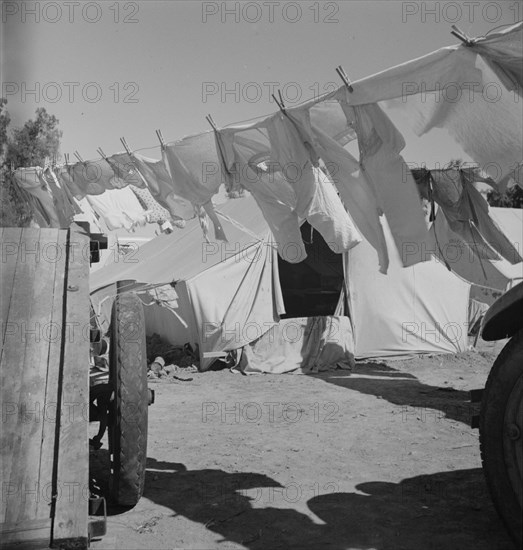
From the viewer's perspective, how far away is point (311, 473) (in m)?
5.27

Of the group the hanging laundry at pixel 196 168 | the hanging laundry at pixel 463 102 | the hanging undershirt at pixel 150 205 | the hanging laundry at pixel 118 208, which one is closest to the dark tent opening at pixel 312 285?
the hanging undershirt at pixel 150 205

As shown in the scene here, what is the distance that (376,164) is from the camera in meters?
4.55

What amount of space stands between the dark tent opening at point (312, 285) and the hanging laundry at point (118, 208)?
137 inches

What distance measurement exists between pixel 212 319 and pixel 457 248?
16.8 feet

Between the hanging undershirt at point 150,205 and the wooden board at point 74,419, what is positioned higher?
the hanging undershirt at point 150,205

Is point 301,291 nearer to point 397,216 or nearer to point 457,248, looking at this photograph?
point 457,248

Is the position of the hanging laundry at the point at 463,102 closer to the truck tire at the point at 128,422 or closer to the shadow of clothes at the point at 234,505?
the truck tire at the point at 128,422

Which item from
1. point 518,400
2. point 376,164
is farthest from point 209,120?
point 518,400

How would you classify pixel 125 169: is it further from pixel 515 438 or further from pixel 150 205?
pixel 515 438

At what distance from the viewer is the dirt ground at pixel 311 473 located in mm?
3949

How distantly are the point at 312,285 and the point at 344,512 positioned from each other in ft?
37.4

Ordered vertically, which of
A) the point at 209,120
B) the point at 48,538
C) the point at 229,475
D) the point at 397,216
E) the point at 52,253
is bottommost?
the point at 229,475

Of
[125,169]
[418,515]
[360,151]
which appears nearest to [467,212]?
[360,151]

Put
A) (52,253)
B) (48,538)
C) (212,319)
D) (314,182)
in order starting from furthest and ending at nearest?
(212,319) → (314,182) → (52,253) → (48,538)
